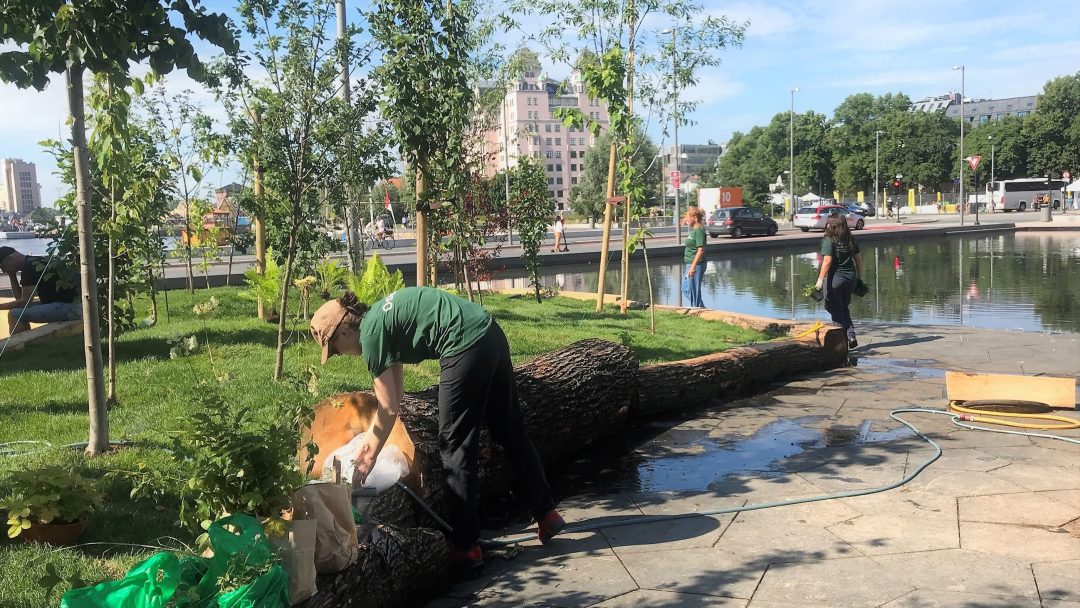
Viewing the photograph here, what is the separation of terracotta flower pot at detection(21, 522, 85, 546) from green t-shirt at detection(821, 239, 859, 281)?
8.43 metres

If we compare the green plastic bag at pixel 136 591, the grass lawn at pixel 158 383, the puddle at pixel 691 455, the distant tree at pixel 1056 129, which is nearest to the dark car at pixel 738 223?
Result: the grass lawn at pixel 158 383

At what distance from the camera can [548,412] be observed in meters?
5.76

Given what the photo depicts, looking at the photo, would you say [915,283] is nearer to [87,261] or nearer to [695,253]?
[695,253]

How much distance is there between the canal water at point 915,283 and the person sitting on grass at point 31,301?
10.3m

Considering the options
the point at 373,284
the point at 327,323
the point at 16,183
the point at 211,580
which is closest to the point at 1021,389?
the point at 327,323

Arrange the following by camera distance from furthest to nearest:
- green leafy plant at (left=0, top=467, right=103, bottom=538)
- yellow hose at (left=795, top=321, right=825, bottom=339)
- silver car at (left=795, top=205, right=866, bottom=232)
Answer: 1. silver car at (left=795, top=205, right=866, bottom=232)
2. yellow hose at (left=795, top=321, right=825, bottom=339)
3. green leafy plant at (left=0, top=467, right=103, bottom=538)

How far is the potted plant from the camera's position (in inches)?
135

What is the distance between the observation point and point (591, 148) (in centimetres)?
7431

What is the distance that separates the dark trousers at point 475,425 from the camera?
3.96 m

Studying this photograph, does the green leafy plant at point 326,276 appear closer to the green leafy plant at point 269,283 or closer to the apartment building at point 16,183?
the green leafy plant at point 269,283

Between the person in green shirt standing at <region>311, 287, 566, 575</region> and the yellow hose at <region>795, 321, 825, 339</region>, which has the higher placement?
the person in green shirt standing at <region>311, 287, 566, 575</region>

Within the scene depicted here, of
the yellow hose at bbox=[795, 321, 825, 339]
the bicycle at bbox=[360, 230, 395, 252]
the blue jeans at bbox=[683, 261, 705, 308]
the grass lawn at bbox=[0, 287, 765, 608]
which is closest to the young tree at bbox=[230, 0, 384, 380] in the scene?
the grass lawn at bbox=[0, 287, 765, 608]

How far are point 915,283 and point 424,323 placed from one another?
1785cm

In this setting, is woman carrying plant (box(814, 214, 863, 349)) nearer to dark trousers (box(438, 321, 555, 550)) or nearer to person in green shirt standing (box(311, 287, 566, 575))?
dark trousers (box(438, 321, 555, 550))
